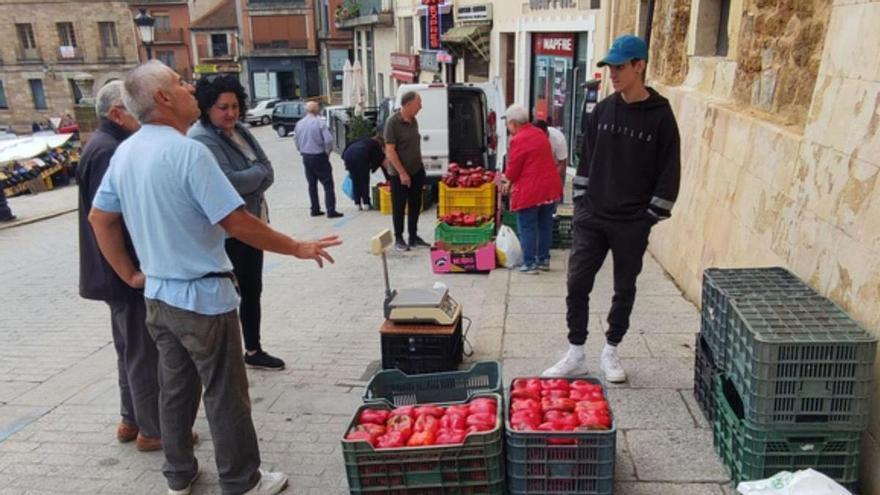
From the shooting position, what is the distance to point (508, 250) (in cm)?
685

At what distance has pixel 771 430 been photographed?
8.79ft

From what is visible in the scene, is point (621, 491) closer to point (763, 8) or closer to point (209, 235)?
point (209, 235)

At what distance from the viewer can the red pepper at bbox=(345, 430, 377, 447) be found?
2742mm

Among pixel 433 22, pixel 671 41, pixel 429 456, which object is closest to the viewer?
pixel 429 456

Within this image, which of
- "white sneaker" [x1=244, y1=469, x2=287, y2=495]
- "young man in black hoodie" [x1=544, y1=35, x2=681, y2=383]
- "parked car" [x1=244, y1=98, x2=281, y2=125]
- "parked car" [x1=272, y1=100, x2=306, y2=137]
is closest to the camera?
"white sneaker" [x1=244, y1=469, x2=287, y2=495]

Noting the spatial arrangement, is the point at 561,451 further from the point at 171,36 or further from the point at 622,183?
the point at 171,36

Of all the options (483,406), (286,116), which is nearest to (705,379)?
(483,406)

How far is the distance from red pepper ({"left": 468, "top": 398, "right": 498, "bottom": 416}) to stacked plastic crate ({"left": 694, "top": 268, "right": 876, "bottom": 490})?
3.43ft

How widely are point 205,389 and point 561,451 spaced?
1569mm

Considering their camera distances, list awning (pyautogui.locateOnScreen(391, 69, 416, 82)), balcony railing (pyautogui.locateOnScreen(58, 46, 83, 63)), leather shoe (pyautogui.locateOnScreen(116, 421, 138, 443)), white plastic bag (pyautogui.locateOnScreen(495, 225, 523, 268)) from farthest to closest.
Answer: balcony railing (pyautogui.locateOnScreen(58, 46, 83, 63)) < awning (pyautogui.locateOnScreen(391, 69, 416, 82)) < white plastic bag (pyautogui.locateOnScreen(495, 225, 523, 268)) < leather shoe (pyautogui.locateOnScreen(116, 421, 138, 443))

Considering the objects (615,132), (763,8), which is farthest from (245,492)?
(763,8)

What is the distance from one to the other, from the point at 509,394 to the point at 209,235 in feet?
5.11

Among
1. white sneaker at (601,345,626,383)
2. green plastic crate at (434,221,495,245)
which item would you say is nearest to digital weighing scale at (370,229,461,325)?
white sneaker at (601,345,626,383)

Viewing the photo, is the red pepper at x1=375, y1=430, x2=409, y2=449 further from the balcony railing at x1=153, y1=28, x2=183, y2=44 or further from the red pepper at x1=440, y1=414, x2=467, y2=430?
the balcony railing at x1=153, y1=28, x2=183, y2=44
